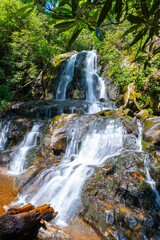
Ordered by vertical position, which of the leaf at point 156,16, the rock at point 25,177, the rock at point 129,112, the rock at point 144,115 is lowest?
the rock at point 25,177

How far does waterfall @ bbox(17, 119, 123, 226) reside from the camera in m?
3.15

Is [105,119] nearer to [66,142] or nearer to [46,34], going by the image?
[66,142]

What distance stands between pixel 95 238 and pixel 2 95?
10.7 metres

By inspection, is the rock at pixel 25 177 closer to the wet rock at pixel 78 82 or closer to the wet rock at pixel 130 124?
the wet rock at pixel 130 124

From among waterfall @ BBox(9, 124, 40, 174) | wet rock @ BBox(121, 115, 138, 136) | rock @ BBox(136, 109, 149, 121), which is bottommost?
waterfall @ BBox(9, 124, 40, 174)

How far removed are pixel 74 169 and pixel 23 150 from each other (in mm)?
3153

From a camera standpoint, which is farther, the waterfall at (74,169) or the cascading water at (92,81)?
the cascading water at (92,81)

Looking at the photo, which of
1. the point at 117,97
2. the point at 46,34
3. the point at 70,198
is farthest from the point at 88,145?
the point at 46,34

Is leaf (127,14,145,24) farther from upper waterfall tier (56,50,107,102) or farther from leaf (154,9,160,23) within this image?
upper waterfall tier (56,50,107,102)

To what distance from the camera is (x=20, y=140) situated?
7.04 metres

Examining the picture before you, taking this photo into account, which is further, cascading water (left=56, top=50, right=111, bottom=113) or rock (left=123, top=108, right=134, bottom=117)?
cascading water (left=56, top=50, right=111, bottom=113)

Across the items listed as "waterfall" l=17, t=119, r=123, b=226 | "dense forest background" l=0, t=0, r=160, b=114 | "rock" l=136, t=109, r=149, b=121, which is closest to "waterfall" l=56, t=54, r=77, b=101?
"dense forest background" l=0, t=0, r=160, b=114

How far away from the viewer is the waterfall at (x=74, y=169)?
3.15 meters

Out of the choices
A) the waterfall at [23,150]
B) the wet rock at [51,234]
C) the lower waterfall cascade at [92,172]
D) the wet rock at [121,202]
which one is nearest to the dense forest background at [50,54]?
the lower waterfall cascade at [92,172]
